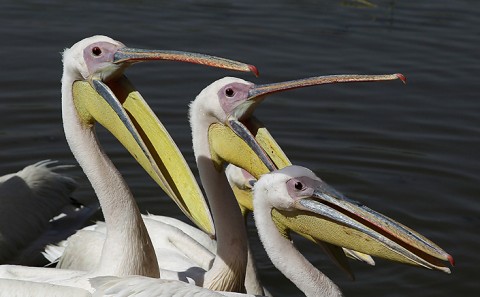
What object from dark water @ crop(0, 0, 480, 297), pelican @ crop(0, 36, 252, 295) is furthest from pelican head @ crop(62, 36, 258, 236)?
dark water @ crop(0, 0, 480, 297)

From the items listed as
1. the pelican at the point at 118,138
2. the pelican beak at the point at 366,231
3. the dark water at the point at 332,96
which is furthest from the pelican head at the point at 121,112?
the dark water at the point at 332,96

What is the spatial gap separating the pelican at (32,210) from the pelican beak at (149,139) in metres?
1.63

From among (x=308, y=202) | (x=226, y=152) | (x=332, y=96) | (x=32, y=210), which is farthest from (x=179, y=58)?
(x=332, y=96)

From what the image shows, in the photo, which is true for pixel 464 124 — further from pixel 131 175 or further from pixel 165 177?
pixel 165 177

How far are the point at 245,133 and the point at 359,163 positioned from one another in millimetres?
2806

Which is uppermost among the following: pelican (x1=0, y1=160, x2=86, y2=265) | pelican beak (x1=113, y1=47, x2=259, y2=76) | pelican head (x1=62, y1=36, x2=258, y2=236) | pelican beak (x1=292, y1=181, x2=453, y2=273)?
pelican beak (x1=113, y1=47, x2=259, y2=76)

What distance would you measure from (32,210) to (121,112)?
6.45ft

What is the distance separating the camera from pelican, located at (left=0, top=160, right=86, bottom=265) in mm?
6582

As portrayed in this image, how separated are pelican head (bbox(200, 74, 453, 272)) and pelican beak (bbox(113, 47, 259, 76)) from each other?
330 millimetres

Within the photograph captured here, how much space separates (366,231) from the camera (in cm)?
459

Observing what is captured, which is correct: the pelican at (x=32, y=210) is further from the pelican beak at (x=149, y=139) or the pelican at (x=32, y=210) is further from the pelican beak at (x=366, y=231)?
the pelican beak at (x=366, y=231)

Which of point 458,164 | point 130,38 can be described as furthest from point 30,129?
point 458,164

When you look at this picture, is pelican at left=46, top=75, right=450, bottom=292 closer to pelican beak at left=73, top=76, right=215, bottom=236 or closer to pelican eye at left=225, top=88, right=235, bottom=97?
pelican eye at left=225, top=88, right=235, bottom=97

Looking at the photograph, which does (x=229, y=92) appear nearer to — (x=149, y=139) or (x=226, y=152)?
(x=226, y=152)
